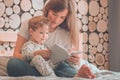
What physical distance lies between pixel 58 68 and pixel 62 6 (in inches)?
19.2

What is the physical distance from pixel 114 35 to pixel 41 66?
5.82ft

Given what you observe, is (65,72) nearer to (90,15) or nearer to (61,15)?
(61,15)

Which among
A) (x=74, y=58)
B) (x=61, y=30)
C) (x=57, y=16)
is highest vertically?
(x=57, y=16)

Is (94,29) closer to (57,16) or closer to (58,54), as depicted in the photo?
(57,16)

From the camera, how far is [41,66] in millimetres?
1466

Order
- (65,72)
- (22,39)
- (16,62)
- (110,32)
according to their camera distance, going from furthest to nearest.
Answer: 1. (110,32)
2. (22,39)
3. (65,72)
4. (16,62)

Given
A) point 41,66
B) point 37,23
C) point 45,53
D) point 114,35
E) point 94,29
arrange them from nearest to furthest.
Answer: point 41,66, point 45,53, point 37,23, point 114,35, point 94,29

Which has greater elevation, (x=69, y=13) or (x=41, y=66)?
(x=69, y=13)

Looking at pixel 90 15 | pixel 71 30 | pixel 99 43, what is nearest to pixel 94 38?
pixel 99 43

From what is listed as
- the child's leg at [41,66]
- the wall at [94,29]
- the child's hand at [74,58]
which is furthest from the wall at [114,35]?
the child's leg at [41,66]

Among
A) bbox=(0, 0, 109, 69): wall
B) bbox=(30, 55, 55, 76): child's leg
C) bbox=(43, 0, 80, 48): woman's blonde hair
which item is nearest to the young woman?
bbox=(43, 0, 80, 48): woman's blonde hair

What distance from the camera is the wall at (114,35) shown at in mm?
3053

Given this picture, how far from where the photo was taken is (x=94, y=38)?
10.4 ft

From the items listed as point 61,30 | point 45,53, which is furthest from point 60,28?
point 45,53
